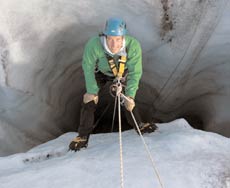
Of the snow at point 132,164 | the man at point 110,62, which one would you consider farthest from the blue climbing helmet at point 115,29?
the snow at point 132,164

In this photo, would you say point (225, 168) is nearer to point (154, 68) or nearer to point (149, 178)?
point (149, 178)

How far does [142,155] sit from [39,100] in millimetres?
1304

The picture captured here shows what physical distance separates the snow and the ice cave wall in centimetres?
67

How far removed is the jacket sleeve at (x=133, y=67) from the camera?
2475 millimetres

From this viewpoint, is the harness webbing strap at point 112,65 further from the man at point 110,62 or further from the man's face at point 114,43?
the man's face at point 114,43

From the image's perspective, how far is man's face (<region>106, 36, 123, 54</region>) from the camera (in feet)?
7.60

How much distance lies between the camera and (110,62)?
250 cm

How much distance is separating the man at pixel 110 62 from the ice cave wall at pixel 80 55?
65cm

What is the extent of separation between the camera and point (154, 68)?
3574 millimetres

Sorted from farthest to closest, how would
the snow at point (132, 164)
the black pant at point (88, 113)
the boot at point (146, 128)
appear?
the boot at point (146, 128), the black pant at point (88, 113), the snow at point (132, 164)

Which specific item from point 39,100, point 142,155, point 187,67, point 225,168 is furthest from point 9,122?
point 225,168

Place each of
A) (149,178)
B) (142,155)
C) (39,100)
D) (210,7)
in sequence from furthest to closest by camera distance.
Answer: (39,100)
(210,7)
(142,155)
(149,178)

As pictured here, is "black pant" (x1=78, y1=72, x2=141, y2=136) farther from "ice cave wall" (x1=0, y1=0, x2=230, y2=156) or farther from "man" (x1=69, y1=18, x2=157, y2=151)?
"ice cave wall" (x1=0, y1=0, x2=230, y2=156)

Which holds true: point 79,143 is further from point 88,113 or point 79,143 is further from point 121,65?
point 121,65
